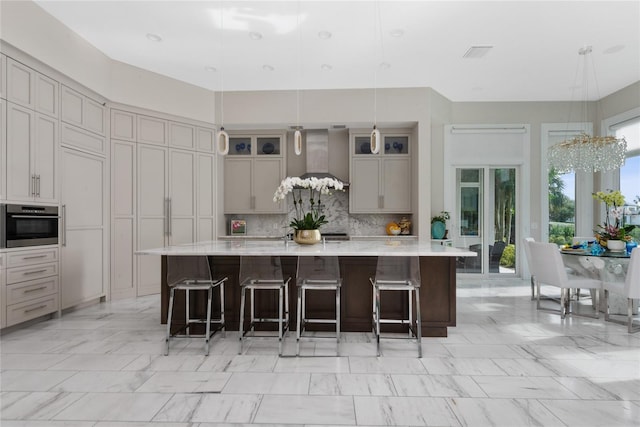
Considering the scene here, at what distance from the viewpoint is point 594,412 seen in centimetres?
207

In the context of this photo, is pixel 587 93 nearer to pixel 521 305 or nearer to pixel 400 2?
pixel 521 305

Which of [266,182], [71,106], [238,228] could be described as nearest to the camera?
[71,106]

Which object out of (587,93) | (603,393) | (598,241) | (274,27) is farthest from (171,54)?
(587,93)

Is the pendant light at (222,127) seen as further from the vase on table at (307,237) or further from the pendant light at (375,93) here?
the pendant light at (375,93)

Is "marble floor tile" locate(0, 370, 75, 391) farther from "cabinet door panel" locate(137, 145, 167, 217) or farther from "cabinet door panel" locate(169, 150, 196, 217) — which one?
"cabinet door panel" locate(169, 150, 196, 217)

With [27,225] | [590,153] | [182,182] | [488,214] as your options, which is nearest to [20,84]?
[27,225]

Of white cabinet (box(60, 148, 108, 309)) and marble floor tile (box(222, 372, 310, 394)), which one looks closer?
marble floor tile (box(222, 372, 310, 394))

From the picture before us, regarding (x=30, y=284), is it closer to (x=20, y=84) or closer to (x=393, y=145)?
(x=20, y=84)

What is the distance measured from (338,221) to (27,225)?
434cm

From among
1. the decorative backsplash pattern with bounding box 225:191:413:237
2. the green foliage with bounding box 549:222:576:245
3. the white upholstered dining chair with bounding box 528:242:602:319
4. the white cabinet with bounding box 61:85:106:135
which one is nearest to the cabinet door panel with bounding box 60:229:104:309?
the white cabinet with bounding box 61:85:106:135

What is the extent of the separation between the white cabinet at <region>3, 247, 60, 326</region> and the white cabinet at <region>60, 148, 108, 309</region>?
166 mm

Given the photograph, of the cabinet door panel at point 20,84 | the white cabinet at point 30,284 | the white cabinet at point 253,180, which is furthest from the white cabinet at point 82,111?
the white cabinet at point 253,180

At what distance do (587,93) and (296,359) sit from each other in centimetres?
630

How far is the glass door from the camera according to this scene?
641 centimetres
